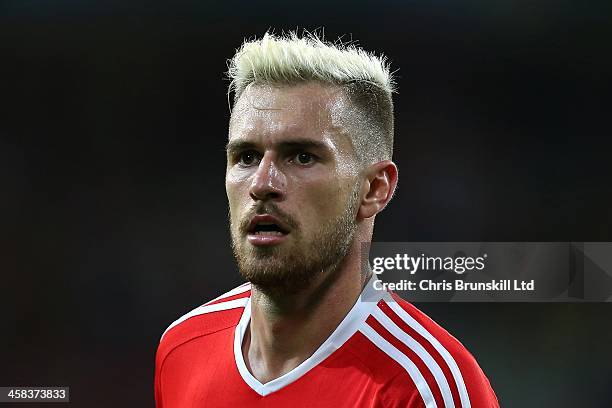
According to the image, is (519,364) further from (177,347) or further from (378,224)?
(177,347)

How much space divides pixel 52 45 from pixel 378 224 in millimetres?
1378

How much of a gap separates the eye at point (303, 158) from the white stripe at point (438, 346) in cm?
36

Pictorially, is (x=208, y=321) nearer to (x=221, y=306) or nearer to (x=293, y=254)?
(x=221, y=306)

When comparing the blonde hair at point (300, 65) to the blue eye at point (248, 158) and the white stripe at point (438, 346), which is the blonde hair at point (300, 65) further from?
the white stripe at point (438, 346)

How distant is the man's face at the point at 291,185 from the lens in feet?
4.41

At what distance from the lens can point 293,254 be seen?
136cm

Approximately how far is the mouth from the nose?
4 centimetres

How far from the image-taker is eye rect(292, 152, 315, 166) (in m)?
1.37

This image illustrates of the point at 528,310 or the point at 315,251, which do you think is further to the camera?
the point at 528,310

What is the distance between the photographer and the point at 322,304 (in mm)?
1463

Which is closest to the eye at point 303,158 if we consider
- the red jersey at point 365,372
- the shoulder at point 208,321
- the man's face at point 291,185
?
the man's face at point 291,185

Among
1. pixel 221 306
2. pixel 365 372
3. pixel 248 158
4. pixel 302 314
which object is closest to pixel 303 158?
pixel 248 158

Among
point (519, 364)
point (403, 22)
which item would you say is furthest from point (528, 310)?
point (403, 22)

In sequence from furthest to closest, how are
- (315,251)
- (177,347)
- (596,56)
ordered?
(596,56), (177,347), (315,251)
